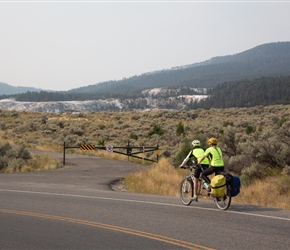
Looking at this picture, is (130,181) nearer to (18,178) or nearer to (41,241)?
(18,178)

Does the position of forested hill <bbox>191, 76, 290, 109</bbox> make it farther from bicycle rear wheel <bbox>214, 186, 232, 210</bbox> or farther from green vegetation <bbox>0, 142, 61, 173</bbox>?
bicycle rear wheel <bbox>214, 186, 232, 210</bbox>

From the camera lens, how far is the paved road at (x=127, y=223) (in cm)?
849

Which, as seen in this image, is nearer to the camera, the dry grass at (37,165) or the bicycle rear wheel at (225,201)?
the bicycle rear wheel at (225,201)

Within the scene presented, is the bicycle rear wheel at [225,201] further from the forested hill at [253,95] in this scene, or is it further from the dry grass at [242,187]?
the forested hill at [253,95]

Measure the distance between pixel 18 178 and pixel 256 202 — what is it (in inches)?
440

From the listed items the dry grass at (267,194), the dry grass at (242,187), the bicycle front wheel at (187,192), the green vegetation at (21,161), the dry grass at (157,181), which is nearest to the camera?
the bicycle front wheel at (187,192)

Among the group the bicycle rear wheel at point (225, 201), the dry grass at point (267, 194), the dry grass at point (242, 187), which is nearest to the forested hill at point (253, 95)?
the dry grass at point (242, 187)

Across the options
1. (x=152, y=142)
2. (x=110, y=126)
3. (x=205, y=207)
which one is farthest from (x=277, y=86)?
(x=205, y=207)

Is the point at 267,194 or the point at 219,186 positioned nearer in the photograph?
the point at 219,186

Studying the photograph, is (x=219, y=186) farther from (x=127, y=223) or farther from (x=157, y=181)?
(x=157, y=181)

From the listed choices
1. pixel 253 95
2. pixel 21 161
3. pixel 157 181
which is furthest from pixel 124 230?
pixel 253 95

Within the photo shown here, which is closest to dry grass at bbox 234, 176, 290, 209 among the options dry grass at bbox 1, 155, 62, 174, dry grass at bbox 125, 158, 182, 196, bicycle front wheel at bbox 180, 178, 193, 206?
bicycle front wheel at bbox 180, 178, 193, 206

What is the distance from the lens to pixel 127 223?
10.4m

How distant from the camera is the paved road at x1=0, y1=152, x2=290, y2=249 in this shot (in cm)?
849
